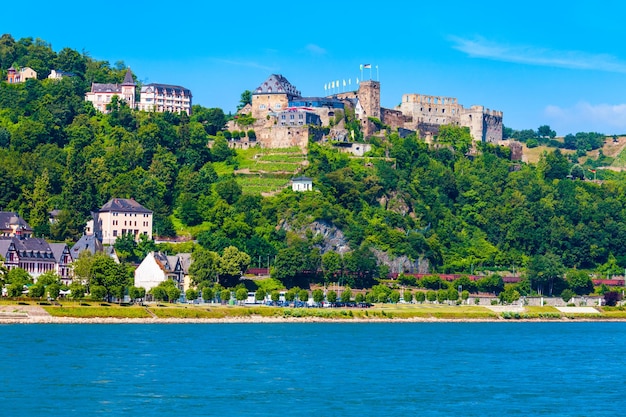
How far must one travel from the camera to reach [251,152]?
467 ft

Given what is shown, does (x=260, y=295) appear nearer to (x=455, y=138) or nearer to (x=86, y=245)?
(x=86, y=245)

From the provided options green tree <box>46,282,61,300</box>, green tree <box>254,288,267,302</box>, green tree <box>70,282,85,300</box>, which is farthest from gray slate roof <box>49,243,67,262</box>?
green tree <box>254,288,267,302</box>

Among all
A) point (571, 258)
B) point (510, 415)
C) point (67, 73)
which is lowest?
point (510, 415)

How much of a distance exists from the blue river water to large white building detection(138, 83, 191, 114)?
6698 centimetres

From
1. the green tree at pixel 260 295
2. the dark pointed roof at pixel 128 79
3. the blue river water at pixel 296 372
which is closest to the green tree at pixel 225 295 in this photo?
the green tree at pixel 260 295

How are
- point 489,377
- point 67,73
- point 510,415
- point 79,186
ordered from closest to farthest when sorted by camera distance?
point 510,415 < point 489,377 < point 79,186 < point 67,73

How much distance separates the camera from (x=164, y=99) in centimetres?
15400

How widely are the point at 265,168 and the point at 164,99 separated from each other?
2484 centimetres

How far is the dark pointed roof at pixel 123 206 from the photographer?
120m

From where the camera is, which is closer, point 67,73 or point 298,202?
point 298,202

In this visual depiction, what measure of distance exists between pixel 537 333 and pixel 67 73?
286ft

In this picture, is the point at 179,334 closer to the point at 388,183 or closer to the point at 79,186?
the point at 79,186

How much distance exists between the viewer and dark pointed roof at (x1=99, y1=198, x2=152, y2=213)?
394 ft

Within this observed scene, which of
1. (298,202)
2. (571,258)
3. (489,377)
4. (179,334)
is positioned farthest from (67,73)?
(489,377)
